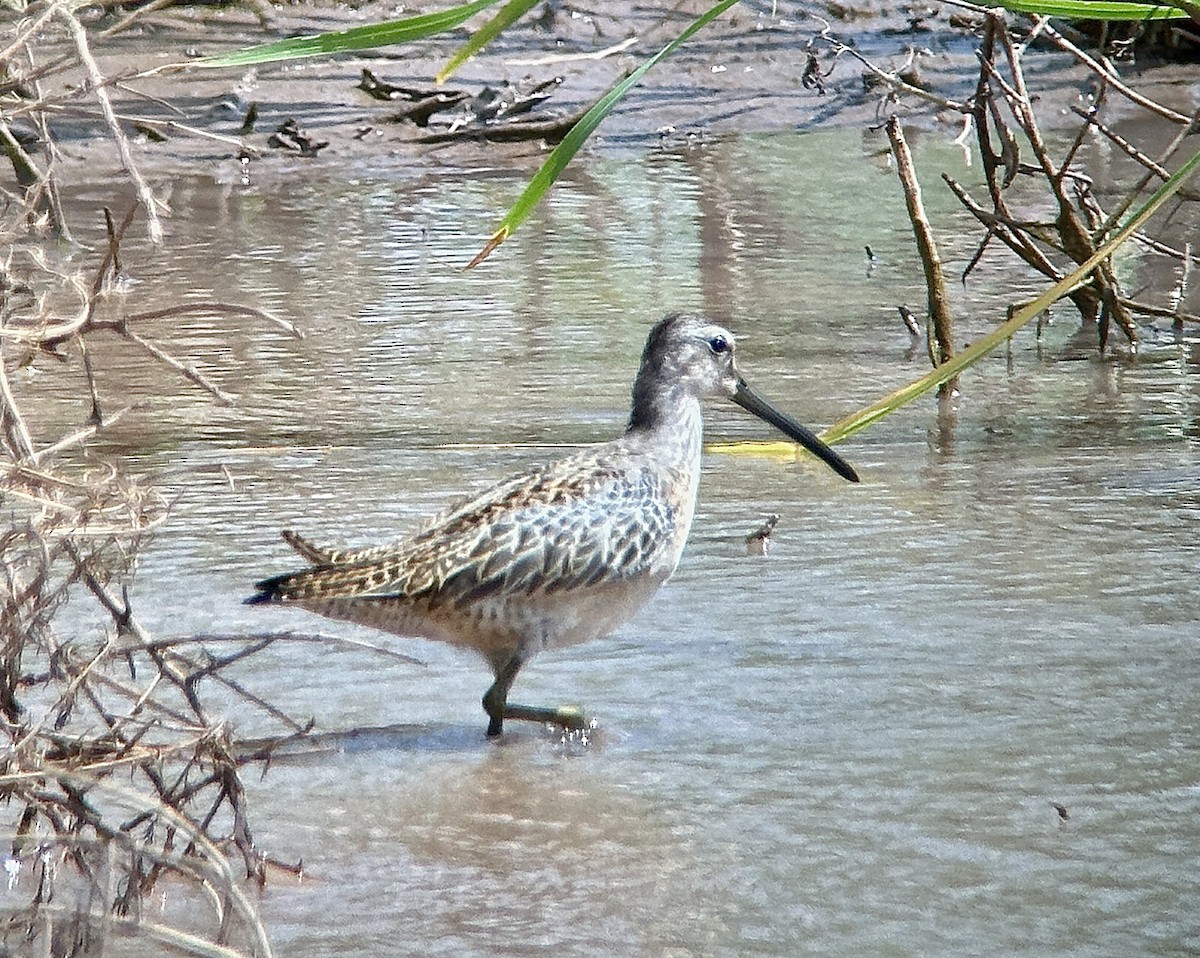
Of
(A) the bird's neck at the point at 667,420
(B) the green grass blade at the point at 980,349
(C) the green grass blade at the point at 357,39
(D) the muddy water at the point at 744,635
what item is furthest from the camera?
(A) the bird's neck at the point at 667,420

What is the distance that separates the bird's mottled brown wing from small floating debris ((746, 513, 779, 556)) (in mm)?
921

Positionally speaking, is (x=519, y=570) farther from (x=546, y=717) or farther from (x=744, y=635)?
(x=744, y=635)

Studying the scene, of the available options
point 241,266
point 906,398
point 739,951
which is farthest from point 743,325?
point 739,951

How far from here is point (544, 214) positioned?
1205 centimetres

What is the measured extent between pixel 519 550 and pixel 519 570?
0.05 metres

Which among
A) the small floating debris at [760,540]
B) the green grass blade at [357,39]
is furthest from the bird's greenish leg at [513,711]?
the green grass blade at [357,39]

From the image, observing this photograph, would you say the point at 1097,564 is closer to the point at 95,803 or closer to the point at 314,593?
the point at 314,593

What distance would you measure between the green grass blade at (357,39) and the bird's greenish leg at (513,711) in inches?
70.4

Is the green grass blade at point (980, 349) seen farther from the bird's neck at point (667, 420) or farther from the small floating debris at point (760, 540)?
the small floating debris at point (760, 540)

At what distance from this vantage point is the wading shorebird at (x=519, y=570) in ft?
17.1

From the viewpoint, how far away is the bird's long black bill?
6270 millimetres

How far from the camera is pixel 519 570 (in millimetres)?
5238

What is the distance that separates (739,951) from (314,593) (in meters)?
1.68

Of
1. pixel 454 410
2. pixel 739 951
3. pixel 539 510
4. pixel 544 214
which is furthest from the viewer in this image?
pixel 544 214
